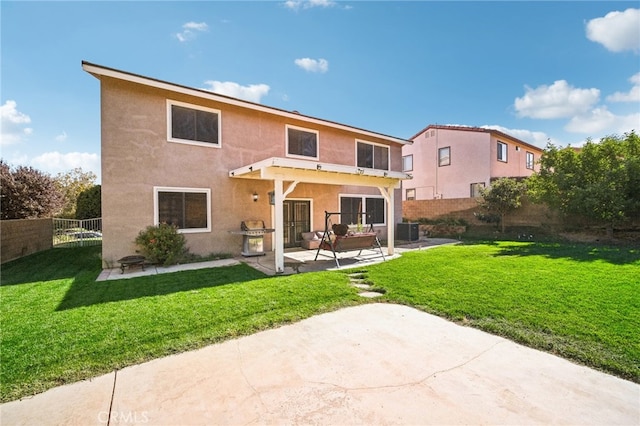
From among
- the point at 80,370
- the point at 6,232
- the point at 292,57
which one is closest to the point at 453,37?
the point at 292,57

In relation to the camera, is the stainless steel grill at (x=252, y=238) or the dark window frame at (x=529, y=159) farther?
the dark window frame at (x=529, y=159)

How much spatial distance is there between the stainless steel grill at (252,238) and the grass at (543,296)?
4293 millimetres

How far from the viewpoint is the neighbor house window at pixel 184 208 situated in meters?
8.91

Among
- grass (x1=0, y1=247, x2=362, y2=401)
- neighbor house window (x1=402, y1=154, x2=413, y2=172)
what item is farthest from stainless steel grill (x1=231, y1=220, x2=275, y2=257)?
neighbor house window (x1=402, y1=154, x2=413, y2=172)

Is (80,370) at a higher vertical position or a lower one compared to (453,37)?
lower

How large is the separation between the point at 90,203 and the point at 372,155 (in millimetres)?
17600

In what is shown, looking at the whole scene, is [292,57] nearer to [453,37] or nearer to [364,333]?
[453,37]

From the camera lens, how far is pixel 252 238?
9984mm

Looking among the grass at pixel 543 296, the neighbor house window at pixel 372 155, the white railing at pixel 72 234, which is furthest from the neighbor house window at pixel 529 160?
the white railing at pixel 72 234

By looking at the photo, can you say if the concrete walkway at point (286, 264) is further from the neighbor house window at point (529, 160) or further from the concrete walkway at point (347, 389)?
the neighbor house window at point (529, 160)

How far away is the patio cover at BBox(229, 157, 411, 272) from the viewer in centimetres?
745

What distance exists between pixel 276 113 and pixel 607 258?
11.6m

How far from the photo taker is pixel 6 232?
30.7 feet

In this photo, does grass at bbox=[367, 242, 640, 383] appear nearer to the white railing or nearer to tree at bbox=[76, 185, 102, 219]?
the white railing
